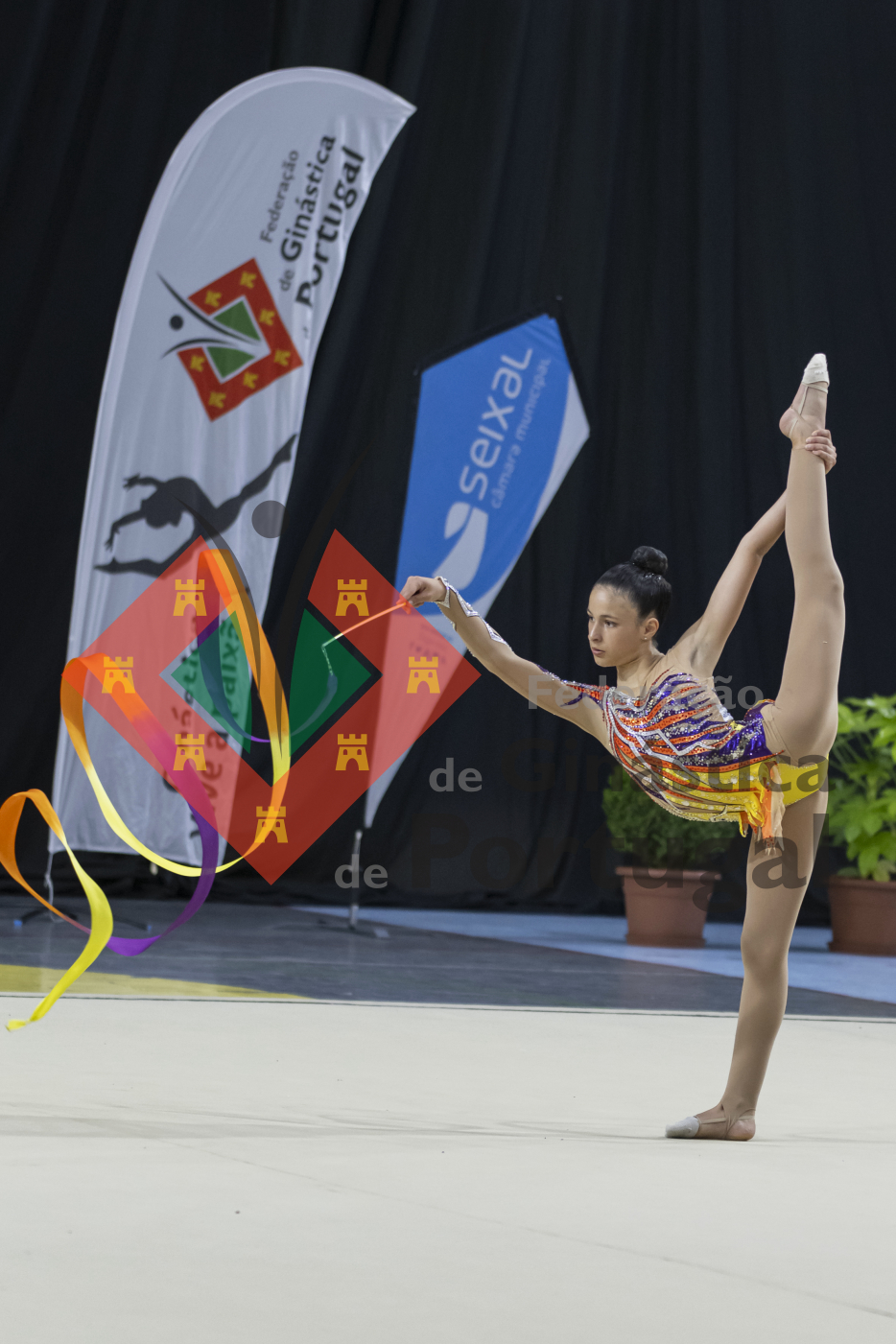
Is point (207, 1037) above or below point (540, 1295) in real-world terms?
below

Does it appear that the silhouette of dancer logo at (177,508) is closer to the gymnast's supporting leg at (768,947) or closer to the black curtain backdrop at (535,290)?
the black curtain backdrop at (535,290)

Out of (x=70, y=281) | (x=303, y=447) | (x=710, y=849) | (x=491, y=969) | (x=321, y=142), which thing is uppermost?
(x=321, y=142)

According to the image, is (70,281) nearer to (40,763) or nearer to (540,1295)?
(40,763)

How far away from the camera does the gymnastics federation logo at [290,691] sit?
6105 millimetres

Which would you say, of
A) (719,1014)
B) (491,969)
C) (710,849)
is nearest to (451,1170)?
(719,1014)

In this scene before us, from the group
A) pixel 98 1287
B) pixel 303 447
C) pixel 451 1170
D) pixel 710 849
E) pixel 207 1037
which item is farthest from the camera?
pixel 303 447

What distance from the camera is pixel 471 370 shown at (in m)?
7.15

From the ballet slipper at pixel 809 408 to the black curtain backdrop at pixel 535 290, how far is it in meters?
4.50

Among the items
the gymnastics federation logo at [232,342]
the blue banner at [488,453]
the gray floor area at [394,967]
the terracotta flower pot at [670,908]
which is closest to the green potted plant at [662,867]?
the terracotta flower pot at [670,908]

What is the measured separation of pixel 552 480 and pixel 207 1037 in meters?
4.41

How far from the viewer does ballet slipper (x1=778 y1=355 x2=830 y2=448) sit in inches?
96.9

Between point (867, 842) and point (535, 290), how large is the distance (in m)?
3.12

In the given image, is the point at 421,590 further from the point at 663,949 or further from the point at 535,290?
the point at 535,290

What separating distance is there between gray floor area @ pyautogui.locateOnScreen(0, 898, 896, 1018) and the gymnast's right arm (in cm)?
167
